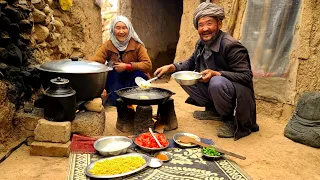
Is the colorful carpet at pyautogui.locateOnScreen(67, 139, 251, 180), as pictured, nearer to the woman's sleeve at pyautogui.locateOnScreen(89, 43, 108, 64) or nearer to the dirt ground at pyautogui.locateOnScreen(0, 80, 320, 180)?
the dirt ground at pyautogui.locateOnScreen(0, 80, 320, 180)

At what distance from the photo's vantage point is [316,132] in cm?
313

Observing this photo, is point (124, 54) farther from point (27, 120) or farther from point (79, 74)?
point (27, 120)

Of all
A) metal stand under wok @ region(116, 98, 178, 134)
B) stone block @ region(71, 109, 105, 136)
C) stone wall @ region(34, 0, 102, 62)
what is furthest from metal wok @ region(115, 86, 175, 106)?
stone wall @ region(34, 0, 102, 62)

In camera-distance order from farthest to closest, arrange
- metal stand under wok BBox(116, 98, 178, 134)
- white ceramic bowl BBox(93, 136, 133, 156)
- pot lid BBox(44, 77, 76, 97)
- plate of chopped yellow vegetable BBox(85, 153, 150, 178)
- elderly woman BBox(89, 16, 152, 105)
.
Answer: elderly woman BBox(89, 16, 152, 105), metal stand under wok BBox(116, 98, 178, 134), pot lid BBox(44, 77, 76, 97), white ceramic bowl BBox(93, 136, 133, 156), plate of chopped yellow vegetable BBox(85, 153, 150, 178)

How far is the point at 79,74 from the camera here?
287 cm

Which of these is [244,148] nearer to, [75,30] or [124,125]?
[124,125]

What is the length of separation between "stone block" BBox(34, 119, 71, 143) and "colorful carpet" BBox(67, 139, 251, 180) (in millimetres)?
418

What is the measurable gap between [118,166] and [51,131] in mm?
959

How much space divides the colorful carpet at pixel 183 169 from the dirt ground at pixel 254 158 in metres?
0.32

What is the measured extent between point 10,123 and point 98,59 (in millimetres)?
1425

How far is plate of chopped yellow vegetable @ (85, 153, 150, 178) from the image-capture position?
2.02 metres

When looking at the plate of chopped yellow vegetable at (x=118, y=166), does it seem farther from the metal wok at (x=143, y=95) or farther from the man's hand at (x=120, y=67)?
the man's hand at (x=120, y=67)

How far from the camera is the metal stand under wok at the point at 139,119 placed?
315cm

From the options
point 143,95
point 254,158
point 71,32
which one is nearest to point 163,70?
point 143,95
